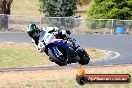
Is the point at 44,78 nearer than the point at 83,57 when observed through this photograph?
No

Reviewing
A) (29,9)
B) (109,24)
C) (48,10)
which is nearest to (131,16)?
(109,24)

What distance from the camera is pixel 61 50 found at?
6.19 metres

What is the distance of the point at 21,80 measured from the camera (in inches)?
1371

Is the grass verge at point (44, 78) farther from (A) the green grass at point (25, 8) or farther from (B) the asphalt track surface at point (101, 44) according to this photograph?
(A) the green grass at point (25, 8)

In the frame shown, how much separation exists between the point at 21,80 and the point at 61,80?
3.22 metres

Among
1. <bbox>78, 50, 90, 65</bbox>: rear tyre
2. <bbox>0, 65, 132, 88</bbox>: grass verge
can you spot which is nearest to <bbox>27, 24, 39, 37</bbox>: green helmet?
<bbox>78, 50, 90, 65</bbox>: rear tyre

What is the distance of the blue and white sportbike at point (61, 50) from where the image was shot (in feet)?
19.9

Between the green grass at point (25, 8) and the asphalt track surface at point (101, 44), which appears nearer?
the asphalt track surface at point (101, 44)


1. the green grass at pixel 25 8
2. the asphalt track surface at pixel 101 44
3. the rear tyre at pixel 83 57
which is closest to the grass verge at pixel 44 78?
the asphalt track surface at pixel 101 44

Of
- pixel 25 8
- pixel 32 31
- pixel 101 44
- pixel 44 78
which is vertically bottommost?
pixel 44 78

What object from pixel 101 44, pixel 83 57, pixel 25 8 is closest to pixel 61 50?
pixel 83 57

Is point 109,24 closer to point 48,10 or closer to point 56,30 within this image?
point 48,10

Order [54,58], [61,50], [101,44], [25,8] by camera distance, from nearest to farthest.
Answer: [54,58] → [61,50] → [101,44] → [25,8]

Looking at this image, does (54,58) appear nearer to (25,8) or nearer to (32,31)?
(32,31)
